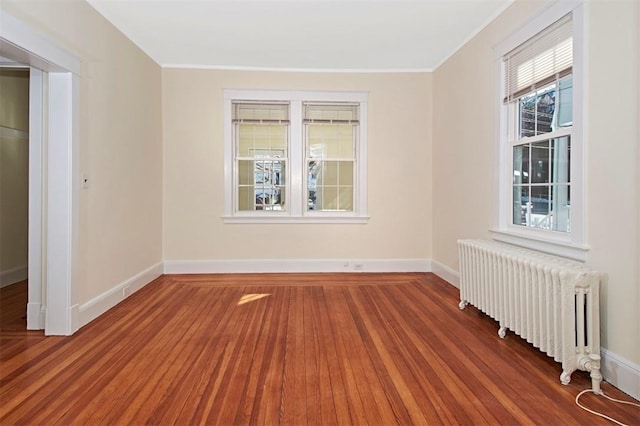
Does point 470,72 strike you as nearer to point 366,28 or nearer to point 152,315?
point 366,28

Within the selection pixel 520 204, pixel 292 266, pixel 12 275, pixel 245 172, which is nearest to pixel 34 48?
pixel 245 172

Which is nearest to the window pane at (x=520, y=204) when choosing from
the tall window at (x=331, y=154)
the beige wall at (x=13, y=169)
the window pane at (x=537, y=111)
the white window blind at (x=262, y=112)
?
the window pane at (x=537, y=111)

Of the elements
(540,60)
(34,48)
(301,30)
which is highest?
(301,30)

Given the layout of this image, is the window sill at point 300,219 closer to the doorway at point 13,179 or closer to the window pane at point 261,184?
the window pane at point 261,184

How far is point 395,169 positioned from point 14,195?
5.16m

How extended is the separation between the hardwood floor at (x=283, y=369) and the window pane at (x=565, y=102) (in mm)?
1761

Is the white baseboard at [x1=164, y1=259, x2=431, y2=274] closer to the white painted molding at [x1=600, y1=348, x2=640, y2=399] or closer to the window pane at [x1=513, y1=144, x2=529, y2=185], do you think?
the window pane at [x1=513, y1=144, x2=529, y2=185]

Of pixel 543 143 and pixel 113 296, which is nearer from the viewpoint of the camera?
pixel 543 143

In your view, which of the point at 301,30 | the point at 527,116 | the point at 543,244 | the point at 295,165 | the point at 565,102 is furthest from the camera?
the point at 295,165

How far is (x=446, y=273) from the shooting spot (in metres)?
4.48

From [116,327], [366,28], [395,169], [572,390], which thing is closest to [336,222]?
[395,169]

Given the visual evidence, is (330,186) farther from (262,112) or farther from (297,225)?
(262,112)

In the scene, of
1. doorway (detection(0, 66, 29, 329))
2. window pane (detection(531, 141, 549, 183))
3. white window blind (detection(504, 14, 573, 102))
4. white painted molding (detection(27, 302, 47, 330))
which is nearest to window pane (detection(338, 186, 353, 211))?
white window blind (detection(504, 14, 573, 102))

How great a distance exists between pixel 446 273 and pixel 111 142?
4.26m
